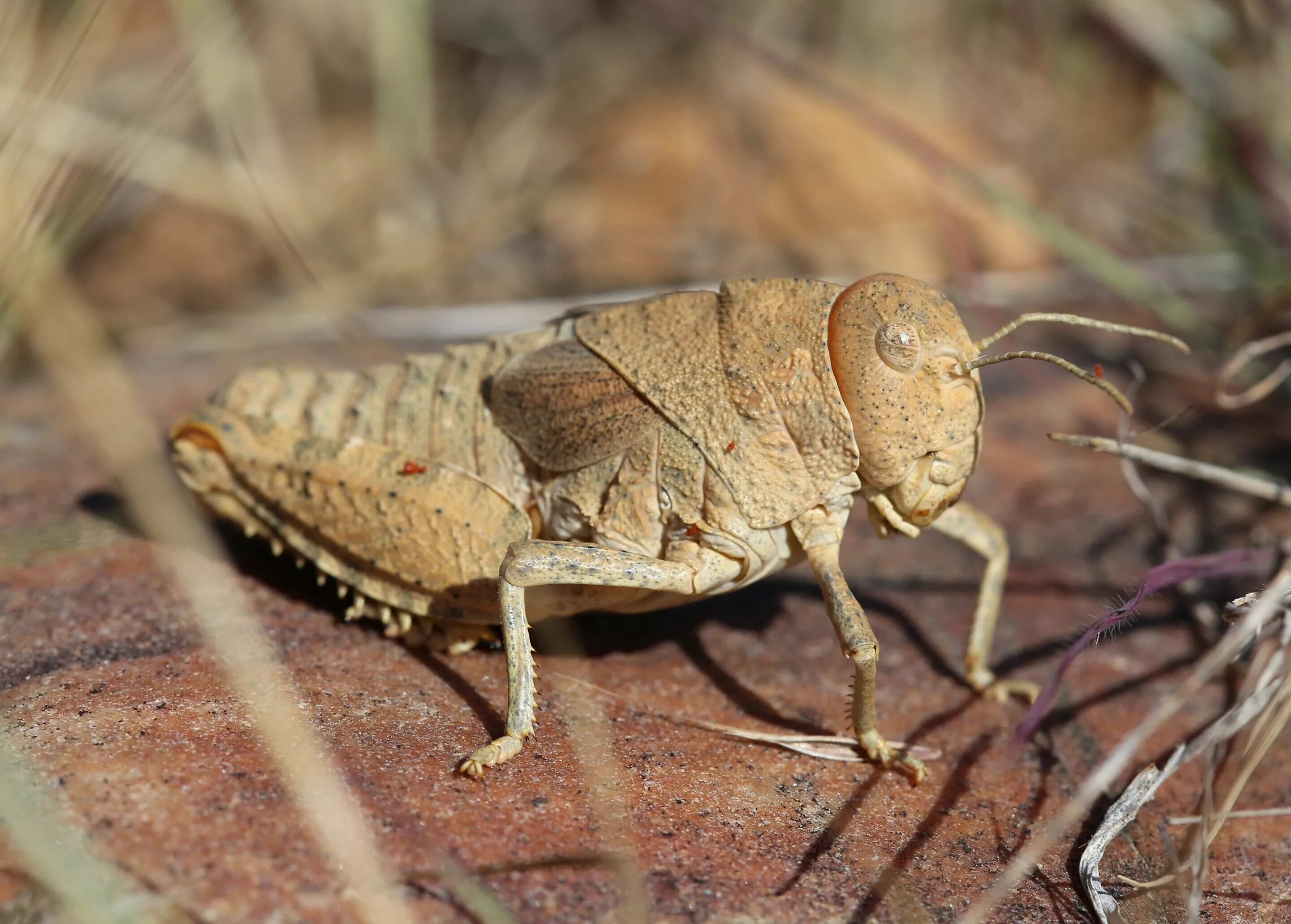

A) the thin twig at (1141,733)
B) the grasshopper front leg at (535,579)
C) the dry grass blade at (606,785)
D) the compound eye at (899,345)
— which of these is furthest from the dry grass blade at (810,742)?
the compound eye at (899,345)

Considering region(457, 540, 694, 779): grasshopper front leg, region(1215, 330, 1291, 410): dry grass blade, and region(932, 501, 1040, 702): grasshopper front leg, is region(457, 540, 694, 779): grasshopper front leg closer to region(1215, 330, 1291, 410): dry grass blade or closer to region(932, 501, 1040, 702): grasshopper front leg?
region(932, 501, 1040, 702): grasshopper front leg

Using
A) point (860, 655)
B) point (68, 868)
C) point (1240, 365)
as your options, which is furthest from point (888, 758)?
point (1240, 365)

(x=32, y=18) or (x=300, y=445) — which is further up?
(x=32, y=18)

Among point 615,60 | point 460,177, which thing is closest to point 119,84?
point 460,177

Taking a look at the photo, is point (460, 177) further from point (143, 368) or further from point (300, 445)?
point (300, 445)

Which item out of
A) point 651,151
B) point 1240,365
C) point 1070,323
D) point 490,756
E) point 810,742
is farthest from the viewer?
point 651,151

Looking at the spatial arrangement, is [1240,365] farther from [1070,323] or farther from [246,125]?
[246,125]

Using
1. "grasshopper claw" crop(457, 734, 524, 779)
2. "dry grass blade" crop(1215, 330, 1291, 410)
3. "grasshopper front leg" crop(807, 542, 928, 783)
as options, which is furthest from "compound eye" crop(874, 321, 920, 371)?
"dry grass blade" crop(1215, 330, 1291, 410)
